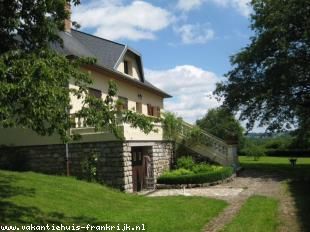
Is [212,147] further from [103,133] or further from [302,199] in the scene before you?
[302,199]

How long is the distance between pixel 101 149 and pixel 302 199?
26.4ft

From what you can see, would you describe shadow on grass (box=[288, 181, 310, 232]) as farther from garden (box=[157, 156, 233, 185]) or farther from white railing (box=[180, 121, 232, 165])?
white railing (box=[180, 121, 232, 165])

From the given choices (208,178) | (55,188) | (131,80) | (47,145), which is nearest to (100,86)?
(131,80)

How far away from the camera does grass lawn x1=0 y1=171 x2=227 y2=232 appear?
37.5ft

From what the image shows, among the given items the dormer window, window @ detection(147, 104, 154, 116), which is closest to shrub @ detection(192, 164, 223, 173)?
the dormer window

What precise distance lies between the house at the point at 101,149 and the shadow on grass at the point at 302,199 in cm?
635

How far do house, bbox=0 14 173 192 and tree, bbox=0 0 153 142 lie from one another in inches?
102

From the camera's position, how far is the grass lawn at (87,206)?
11.4m

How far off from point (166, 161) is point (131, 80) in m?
5.49

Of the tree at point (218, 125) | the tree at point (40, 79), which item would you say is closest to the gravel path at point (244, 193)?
the tree at point (40, 79)

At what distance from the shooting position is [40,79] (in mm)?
9852

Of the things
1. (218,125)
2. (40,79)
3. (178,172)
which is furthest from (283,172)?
(218,125)

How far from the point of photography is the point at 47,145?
66.4 ft

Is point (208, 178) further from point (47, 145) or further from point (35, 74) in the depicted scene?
point (35, 74)
